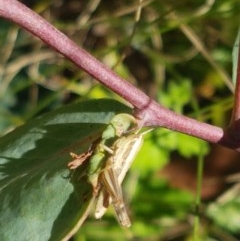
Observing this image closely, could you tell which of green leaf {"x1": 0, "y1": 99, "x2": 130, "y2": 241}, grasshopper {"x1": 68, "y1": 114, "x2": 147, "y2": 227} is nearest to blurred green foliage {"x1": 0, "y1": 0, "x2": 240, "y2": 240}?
green leaf {"x1": 0, "y1": 99, "x2": 130, "y2": 241}

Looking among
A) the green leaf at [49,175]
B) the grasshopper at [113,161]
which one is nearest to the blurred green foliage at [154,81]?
the green leaf at [49,175]

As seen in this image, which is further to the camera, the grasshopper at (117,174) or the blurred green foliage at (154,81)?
the blurred green foliage at (154,81)

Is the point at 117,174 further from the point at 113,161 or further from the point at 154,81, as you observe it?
the point at 154,81

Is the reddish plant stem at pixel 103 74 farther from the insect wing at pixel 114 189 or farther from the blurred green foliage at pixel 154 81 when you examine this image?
the blurred green foliage at pixel 154 81

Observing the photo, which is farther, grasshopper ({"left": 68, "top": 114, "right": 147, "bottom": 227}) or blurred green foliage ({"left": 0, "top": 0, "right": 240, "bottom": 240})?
blurred green foliage ({"left": 0, "top": 0, "right": 240, "bottom": 240})

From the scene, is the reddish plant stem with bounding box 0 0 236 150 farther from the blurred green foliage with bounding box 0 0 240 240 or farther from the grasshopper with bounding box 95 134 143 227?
the blurred green foliage with bounding box 0 0 240 240

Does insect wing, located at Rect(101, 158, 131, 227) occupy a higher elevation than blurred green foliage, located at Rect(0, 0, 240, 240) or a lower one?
higher
